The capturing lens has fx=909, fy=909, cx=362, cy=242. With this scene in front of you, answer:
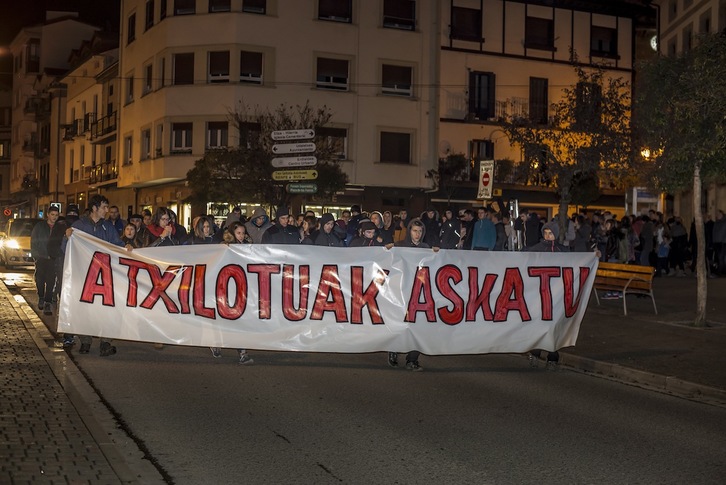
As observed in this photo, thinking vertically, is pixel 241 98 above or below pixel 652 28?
below

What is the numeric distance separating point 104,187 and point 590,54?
1097 inches

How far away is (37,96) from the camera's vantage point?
75438 millimetres

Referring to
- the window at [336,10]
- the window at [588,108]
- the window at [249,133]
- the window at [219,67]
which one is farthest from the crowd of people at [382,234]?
the window at [336,10]

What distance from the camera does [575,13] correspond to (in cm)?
4447

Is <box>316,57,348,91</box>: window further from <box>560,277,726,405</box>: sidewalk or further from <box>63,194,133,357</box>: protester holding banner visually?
<box>63,194,133,357</box>: protester holding banner

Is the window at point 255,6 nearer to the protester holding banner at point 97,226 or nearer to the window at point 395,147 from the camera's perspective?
the window at point 395,147

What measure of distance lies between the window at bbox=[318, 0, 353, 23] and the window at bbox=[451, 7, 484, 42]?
→ 4874 mm

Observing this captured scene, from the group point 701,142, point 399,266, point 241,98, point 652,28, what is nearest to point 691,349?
point 701,142

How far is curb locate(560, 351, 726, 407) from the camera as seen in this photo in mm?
9922

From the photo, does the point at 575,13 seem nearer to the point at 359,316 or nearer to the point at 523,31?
the point at 523,31

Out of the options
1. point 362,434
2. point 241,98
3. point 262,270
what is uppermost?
point 241,98

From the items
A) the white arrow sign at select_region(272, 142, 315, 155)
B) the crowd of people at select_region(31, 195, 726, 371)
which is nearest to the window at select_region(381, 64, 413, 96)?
the crowd of people at select_region(31, 195, 726, 371)

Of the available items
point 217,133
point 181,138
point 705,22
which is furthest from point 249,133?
point 705,22

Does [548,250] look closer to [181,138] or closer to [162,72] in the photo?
[181,138]
